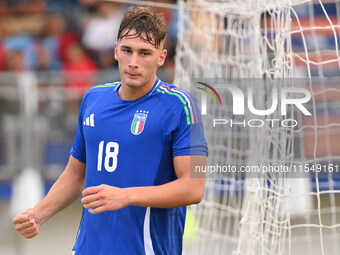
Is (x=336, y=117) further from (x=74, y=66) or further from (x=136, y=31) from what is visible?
(x=136, y=31)

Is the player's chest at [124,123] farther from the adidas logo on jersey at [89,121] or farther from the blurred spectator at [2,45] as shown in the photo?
the blurred spectator at [2,45]

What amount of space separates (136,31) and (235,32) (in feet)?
9.03

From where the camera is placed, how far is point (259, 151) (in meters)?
4.52

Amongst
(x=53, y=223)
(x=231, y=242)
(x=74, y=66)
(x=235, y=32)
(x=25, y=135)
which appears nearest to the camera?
(x=235, y=32)

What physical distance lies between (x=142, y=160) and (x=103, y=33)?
7170 mm

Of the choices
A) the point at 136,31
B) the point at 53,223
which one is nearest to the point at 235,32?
the point at 136,31

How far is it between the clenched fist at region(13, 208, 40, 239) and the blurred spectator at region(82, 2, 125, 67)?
22.7 ft

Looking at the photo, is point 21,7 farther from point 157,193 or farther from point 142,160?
point 157,193

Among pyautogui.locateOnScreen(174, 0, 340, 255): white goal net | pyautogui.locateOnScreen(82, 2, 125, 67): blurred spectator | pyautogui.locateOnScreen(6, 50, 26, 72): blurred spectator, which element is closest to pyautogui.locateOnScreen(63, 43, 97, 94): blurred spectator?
pyautogui.locateOnScreen(82, 2, 125, 67): blurred spectator

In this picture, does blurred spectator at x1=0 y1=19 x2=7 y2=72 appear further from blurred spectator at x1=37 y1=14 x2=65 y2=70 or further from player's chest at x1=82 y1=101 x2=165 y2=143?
player's chest at x1=82 y1=101 x2=165 y2=143

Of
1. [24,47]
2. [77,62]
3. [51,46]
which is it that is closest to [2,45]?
[24,47]

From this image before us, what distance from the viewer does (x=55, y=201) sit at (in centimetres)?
331

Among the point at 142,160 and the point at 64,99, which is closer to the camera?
the point at 142,160

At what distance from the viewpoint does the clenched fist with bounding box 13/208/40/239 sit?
122 inches
